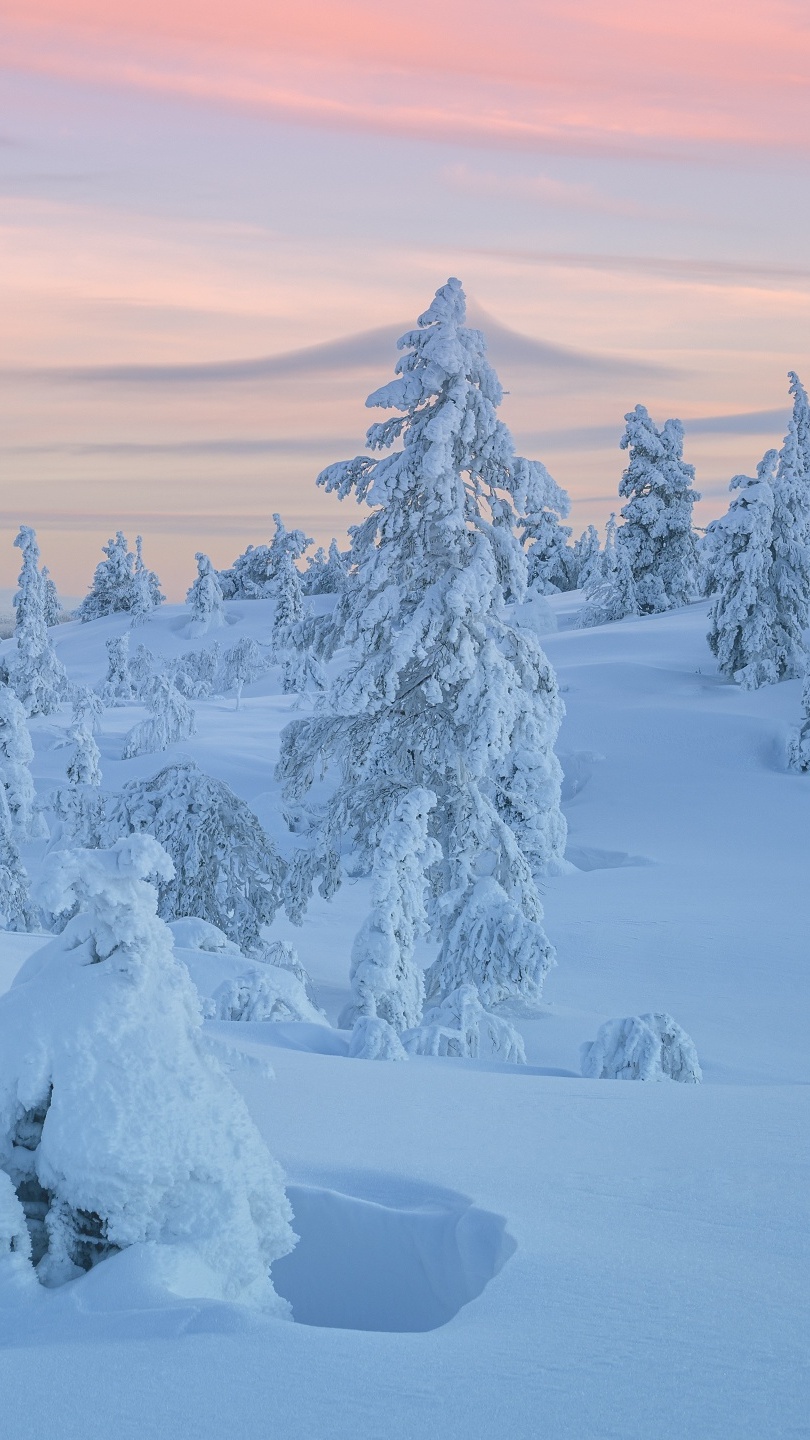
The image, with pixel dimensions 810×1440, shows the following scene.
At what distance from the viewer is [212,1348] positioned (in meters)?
3.34

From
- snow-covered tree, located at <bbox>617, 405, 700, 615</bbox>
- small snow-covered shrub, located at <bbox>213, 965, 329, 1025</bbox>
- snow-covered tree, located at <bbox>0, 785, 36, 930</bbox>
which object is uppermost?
snow-covered tree, located at <bbox>617, 405, 700, 615</bbox>

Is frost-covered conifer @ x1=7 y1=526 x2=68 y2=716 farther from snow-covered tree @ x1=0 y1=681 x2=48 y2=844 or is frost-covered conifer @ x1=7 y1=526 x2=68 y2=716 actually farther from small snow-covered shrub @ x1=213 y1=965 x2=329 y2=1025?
small snow-covered shrub @ x1=213 y1=965 x2=329 y2=1025

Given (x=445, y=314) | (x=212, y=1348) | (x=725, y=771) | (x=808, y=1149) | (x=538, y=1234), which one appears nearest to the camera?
(x=212, y=1348)

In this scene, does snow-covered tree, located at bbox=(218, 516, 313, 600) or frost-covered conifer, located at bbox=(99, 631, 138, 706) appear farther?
snow-covered tree, located at bbox=(218, 516, 313, 600)

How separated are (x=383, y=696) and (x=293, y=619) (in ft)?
207

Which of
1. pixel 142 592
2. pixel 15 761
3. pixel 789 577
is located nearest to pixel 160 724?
pixel 15 761

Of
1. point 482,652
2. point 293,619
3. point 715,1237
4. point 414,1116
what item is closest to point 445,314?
point 482,652

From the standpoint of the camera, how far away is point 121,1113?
12.9 feet

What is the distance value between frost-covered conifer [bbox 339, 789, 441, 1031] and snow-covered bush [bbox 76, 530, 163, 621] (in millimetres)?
87741

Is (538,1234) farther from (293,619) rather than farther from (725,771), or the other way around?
(293,619)

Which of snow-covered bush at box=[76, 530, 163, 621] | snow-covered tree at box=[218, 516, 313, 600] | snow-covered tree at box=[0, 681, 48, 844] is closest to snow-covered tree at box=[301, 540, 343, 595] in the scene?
snow-covered tree at box=[218, 516, 313, 600]

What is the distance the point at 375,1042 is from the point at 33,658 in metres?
53.9

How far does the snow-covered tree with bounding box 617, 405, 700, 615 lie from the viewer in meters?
47.8

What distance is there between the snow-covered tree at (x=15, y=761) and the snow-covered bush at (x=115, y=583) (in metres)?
73.0
